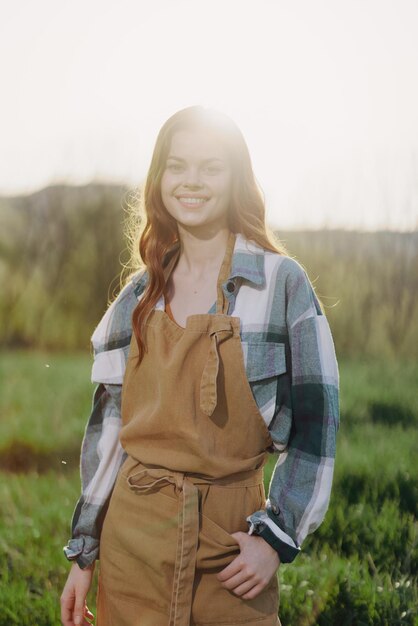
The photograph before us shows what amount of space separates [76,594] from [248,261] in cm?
93

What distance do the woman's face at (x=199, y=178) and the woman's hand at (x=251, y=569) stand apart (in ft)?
2.48

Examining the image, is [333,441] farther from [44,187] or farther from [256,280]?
[44,187]

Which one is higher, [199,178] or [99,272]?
[199,178]

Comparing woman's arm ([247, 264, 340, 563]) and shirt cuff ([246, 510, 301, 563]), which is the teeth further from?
shirt cuff ([246, 510, 301, 563])

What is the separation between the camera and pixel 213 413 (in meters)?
1.74

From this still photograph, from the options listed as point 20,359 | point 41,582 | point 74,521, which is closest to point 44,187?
point 20,359

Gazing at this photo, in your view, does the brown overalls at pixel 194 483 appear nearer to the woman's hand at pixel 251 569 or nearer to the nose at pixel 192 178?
the woman's hand at pixel 251 569

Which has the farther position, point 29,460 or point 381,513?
point 29,460

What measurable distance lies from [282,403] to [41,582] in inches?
64.7

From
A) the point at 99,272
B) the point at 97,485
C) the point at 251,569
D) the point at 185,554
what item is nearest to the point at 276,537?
the point at 251,569

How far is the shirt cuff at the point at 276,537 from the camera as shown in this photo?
1.66 metres

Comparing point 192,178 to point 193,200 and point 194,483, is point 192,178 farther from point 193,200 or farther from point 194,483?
point 194,483

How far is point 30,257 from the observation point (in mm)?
6871

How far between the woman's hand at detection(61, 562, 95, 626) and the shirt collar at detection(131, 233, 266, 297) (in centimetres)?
83
